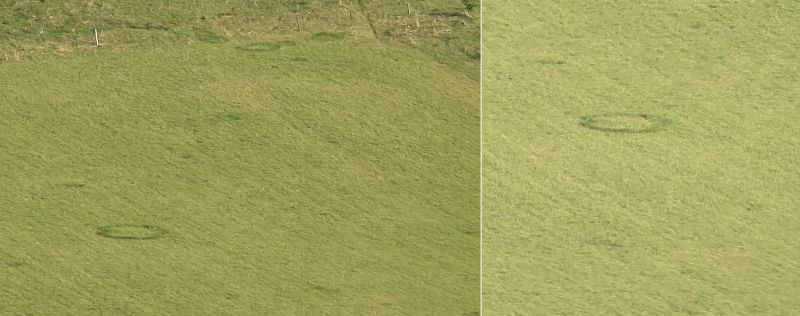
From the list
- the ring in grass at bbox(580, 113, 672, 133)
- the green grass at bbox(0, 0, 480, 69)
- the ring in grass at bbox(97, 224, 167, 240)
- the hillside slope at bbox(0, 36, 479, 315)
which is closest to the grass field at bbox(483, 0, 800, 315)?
the ring in grass at bbox(580, 113, 672, 133)

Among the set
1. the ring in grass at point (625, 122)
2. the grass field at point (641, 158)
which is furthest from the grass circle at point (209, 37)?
the ring in grass at point (625, 122)

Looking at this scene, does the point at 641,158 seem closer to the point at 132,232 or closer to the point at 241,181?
the point at 241,181

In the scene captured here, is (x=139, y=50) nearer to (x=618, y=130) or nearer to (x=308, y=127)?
(x=308, y=127)

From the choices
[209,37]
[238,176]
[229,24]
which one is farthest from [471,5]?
[238,176]

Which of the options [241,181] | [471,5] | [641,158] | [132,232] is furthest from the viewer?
[471,5]

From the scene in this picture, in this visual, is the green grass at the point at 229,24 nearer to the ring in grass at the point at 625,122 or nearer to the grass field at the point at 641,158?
the grass field at the point at 641,158

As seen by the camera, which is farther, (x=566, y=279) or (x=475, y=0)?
(x=475, y=0)

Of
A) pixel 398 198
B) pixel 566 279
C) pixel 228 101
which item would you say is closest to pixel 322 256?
pixel 398 198

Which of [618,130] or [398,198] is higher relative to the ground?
[618,130]
